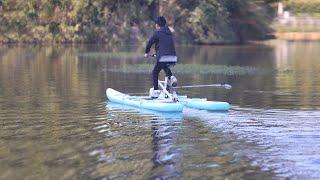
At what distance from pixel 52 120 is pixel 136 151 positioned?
3.18 m

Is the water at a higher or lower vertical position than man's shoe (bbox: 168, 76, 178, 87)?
lower

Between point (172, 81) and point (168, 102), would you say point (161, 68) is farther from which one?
point (168, 102)

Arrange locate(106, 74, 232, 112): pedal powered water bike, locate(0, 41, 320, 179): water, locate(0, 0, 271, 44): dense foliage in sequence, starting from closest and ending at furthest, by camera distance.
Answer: locate(0, 41, 320, 179): water < locate(106, 74, 232, 112): pedal powered water bike < locate(0, 0, 271, 44): dense foliage

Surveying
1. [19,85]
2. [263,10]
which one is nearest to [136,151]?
[19,85]

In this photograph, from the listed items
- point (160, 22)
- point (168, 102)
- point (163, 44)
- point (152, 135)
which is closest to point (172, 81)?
point (168, 102)

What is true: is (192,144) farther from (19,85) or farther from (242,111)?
(19,85)

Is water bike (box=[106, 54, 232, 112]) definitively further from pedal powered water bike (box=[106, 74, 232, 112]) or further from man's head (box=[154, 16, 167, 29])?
man's head (box=[154, 16, 167, 29])

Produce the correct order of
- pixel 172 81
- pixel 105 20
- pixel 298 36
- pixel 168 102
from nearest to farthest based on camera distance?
pixel 168 102 < pixel 172 81 < pixel 105 20 < pixel 298 36

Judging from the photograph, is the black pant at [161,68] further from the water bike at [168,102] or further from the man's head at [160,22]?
the man's head at [160,22]

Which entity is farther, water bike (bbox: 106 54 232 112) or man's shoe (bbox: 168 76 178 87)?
man's shoe (bbox: 168 76 178 87)

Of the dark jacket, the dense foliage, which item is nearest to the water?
the dark jacket

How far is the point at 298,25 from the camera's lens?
235 ft

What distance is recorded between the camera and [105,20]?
5038cm

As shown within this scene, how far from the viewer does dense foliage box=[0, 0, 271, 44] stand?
49188 millimetres
